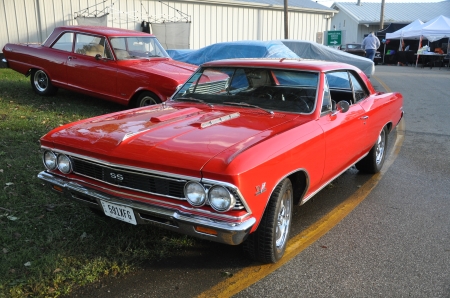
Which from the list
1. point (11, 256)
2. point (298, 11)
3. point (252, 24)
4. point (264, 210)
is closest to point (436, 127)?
point (264, 210)

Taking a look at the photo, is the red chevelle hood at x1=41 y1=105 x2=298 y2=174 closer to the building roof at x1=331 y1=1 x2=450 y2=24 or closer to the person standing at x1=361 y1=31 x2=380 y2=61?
the person standing at x1=361 y1=31 x2=380 y2=61

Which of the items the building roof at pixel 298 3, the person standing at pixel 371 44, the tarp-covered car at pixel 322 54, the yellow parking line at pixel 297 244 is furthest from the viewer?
the building roof at pixel 298 3

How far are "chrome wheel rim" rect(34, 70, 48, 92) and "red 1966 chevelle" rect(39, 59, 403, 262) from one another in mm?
5958

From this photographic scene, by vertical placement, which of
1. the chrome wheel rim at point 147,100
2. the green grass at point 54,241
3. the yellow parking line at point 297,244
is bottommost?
the yellow parking line at point 297,244

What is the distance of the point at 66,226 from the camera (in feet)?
13.6

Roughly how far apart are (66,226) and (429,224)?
3556 mm

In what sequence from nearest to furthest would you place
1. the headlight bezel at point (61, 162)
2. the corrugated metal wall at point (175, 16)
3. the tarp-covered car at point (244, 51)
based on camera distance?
the headlight bezel at point (61, 162) → the tarp-covered car at point (244, 51) → the corrugated metal wall at point (175, 16)

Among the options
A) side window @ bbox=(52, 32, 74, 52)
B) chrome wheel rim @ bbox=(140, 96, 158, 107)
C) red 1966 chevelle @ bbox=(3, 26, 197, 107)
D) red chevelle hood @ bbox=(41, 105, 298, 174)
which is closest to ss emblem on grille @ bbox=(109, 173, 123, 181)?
red chevelle hood @ bbox=(41, 105, 298, 174)

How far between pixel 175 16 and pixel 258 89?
14.9m

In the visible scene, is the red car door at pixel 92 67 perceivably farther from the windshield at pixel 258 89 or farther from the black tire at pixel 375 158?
the black tire at pixel 375 158

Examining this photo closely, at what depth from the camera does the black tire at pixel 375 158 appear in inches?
231

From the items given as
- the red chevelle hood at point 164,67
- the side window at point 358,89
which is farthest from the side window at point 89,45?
the side window at point 358,89

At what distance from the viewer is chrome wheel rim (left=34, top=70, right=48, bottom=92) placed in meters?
9.81

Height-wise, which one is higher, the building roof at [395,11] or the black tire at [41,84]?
the building roof at [395,11]
